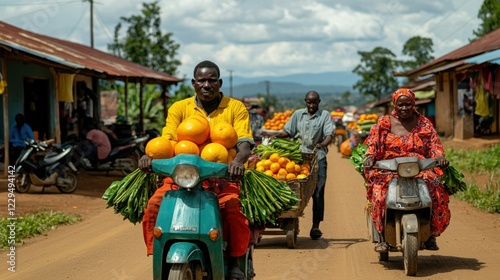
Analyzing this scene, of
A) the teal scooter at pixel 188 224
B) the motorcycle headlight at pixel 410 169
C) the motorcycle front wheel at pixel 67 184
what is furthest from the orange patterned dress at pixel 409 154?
the motorcycle front wheel at pixel 67 184

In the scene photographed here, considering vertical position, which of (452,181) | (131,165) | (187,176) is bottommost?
(131,165)

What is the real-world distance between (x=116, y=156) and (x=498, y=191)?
10.8 m

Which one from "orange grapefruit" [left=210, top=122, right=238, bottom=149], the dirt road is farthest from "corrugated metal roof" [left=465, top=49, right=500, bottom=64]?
"orange grapefruit" [left=210, top=122, right=238, bottom=149]

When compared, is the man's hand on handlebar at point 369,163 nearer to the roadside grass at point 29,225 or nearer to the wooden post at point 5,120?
the roadside grass at point 29,225

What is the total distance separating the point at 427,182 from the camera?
838cm

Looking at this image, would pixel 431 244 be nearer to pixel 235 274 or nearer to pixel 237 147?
pixel 235 274

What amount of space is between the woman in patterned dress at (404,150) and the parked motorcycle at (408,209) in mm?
97

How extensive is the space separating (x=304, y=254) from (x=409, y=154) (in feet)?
6.65

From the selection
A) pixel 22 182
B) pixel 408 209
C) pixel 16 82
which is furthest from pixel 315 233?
pixel 16 82

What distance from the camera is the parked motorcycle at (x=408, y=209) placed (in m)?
8.06

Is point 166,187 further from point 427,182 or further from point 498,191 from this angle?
point 498,191

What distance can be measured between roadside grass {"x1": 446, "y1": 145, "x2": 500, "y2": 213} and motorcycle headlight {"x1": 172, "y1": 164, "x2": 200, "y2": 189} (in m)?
4.95

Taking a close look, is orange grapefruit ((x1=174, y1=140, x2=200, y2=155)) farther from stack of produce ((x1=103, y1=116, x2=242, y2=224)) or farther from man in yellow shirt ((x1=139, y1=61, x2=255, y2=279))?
man in yellow shirt ((x1=139, y1=61, x2=255, y2=279))

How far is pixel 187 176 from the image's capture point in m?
5.68
